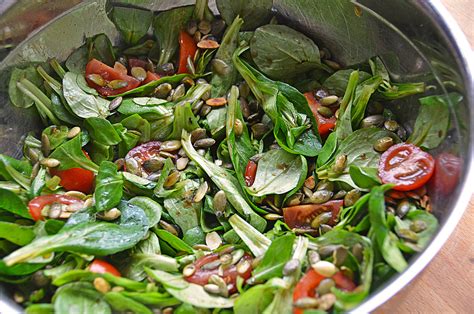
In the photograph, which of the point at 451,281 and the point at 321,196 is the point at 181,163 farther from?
the point at 451,281

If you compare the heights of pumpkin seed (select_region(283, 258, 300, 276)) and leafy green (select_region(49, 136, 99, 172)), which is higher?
leafy green (select_region(49, 136, 99, 172))

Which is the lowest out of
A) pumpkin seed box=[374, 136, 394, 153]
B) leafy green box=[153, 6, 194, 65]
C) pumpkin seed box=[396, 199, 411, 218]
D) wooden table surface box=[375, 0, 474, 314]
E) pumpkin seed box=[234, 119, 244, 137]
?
wooden table surface box=[375, 0, 474, 314]

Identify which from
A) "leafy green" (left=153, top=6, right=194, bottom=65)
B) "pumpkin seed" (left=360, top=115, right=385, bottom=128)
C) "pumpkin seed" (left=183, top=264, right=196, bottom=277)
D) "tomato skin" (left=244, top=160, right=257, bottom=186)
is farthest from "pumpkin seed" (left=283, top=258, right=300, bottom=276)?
"leafy green" (left=153, top=6, right=194, bottom=65)

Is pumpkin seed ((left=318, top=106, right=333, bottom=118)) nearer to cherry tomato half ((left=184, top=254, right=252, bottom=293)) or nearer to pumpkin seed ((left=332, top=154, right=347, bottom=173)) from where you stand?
pumpkin seed ((left=332, top=154, right=347, bottom=173))

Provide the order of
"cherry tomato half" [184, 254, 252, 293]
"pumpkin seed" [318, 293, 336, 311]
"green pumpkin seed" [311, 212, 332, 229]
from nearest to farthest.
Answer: "pumpkin seed" [318, 293, 336, 311] < "cherry tomato half" [184, 254, 252, 293] < "green pumpkin seed" [311, 212, 332, 229]

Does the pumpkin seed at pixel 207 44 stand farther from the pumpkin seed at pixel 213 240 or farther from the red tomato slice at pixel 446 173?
the red tomato slice at pixel 446 173
